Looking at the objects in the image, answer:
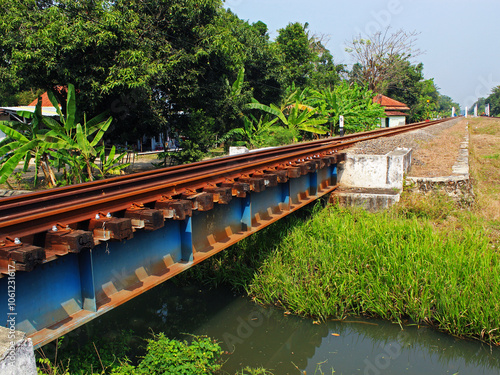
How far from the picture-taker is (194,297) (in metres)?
8.03

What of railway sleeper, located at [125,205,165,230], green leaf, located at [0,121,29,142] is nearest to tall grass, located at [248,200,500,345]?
railway sleeper, located at [125,205,165,230]

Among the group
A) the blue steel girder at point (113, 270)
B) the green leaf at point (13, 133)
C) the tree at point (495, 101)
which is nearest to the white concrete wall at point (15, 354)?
the blue steel girder at point (113, 270)

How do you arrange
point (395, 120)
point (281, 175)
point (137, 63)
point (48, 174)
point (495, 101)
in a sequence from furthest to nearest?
point (495, 101) < point (395, 120) < point (137, 63) < point (48, 174) < point (281, 175)

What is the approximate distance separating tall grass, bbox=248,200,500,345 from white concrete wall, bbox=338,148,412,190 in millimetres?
1033

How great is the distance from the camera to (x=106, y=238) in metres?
3.59

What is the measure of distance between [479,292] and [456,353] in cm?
89

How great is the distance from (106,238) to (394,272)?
468cm

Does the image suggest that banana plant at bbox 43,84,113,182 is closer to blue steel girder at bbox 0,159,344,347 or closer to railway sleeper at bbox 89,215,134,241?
blue steel girder at bbox 0,159,344,347

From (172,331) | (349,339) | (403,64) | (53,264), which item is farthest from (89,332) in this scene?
(403,64)

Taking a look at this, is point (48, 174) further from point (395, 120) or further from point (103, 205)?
point (395, 120)

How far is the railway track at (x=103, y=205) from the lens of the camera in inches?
126

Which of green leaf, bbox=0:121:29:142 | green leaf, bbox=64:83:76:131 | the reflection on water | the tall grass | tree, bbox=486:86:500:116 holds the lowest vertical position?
the reflection on water

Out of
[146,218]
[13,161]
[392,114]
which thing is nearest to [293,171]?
[146,218]

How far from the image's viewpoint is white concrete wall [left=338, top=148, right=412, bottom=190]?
9.30 meters
